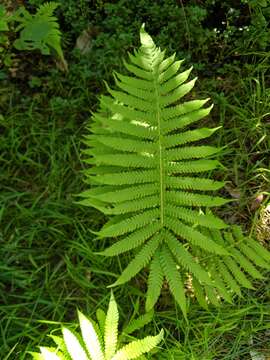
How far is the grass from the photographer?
8.00 ft

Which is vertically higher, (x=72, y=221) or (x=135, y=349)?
(x=72, y=221)

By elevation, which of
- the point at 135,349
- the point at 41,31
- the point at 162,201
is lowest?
the point at 135,349

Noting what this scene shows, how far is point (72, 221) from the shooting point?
2.75m

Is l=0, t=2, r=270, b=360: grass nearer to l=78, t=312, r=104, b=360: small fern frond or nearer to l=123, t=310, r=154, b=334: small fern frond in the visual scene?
l=123, t=310, r=154, b=334: small fern frond

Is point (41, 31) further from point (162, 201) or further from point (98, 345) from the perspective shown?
point (98, 345)

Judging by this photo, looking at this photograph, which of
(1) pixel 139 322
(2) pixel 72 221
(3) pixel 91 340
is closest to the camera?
(3) pixel 91 340

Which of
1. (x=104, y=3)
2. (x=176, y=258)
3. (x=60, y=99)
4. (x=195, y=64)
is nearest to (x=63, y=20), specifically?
(x=104, y=3)

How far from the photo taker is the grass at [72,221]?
8.00ft

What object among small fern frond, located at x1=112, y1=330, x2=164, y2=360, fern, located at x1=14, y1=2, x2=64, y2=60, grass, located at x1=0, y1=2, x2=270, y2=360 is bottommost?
small fern frond, located at x1=112, y1=330, x2=164, y2=360

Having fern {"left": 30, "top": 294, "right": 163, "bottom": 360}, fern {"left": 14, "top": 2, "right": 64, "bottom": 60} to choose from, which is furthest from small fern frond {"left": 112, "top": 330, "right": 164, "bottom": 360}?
fern {"left": 14, "top": 2, "right": 64, "bottom": 60}

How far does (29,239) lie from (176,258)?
32.7 inches

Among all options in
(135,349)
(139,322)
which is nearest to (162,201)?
(139,322)

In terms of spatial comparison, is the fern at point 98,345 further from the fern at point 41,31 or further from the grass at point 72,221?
the fern at point 41,31

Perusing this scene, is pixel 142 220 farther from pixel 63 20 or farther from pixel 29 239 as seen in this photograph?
pixel 63 20
